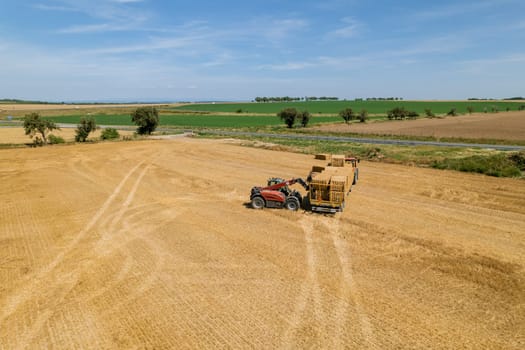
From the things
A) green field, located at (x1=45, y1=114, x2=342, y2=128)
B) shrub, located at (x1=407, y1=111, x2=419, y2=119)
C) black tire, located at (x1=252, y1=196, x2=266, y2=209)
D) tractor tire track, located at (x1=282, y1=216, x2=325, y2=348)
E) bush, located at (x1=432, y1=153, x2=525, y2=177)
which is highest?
shrub, located at (x1=407, y1=111, x2=419, y2=119)

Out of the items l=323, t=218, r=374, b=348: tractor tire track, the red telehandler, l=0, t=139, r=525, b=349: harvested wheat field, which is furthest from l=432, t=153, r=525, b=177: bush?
l=323, t=218, r=374, b=348: tractor tire track

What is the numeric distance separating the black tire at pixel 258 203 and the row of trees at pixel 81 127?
4400cm

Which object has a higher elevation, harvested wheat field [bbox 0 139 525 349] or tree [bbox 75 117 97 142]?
tree [bbox 75 117 97 142]

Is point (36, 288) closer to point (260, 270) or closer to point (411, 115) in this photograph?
point (260, 270)

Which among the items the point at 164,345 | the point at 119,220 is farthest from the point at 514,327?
the point at 119,220

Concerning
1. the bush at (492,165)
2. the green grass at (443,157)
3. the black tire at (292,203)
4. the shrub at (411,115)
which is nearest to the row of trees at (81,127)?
the green grass at (443,157)

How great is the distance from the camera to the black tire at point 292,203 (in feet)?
58.9

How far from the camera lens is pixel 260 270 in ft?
39.3

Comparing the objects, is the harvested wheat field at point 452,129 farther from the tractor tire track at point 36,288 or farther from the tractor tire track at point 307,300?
the tractor tire track at point 36,288

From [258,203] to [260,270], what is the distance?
6.76 m

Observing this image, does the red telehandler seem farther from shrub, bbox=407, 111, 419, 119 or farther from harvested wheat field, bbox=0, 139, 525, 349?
shrub, bbox=407, 111, 419, 119

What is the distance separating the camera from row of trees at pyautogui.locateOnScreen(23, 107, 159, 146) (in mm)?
47781

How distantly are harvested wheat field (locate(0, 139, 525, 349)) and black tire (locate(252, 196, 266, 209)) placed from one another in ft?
1.65

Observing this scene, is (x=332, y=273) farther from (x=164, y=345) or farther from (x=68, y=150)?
(x=68, y=150)
